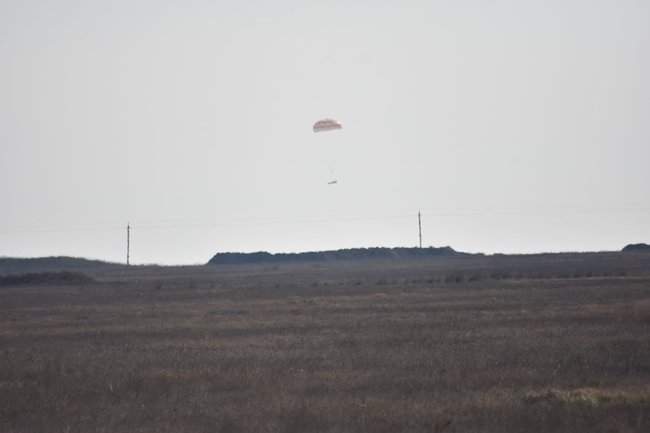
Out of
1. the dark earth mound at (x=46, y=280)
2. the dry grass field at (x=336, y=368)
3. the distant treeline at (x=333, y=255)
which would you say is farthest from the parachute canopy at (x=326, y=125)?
the distant treeline at (x=333, y=255)

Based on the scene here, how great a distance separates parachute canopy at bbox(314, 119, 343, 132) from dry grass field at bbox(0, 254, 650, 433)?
1136 centimetres

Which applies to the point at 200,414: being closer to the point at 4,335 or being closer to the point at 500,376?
the point at 500,376

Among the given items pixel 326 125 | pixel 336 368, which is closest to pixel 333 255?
pixel 326 125

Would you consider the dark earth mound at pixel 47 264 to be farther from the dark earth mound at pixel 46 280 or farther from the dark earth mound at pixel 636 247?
the dark earth mound at pixel 636 247

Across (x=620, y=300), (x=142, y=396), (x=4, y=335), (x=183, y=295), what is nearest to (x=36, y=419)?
(x=142, y=396)

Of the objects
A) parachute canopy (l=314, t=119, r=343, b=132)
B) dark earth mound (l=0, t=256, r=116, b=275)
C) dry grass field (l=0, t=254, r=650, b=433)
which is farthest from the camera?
dark earth mound (l=0, t=256, r=116, b=275)

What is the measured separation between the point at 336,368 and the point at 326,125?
31.5 metres

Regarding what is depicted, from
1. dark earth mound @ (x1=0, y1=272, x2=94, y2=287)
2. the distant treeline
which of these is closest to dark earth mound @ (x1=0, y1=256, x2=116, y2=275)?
the distant treeline

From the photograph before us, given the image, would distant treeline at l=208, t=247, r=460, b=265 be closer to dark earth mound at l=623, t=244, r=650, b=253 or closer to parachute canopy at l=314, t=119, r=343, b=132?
dark earth mound at l=623, t=244, r=650, b=253

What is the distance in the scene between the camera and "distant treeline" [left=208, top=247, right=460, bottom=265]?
153875mm

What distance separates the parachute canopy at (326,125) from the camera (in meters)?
54.6

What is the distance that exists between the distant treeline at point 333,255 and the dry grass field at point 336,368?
108 metres

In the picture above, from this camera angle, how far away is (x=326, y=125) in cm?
5538

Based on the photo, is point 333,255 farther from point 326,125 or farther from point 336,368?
point 336,368
